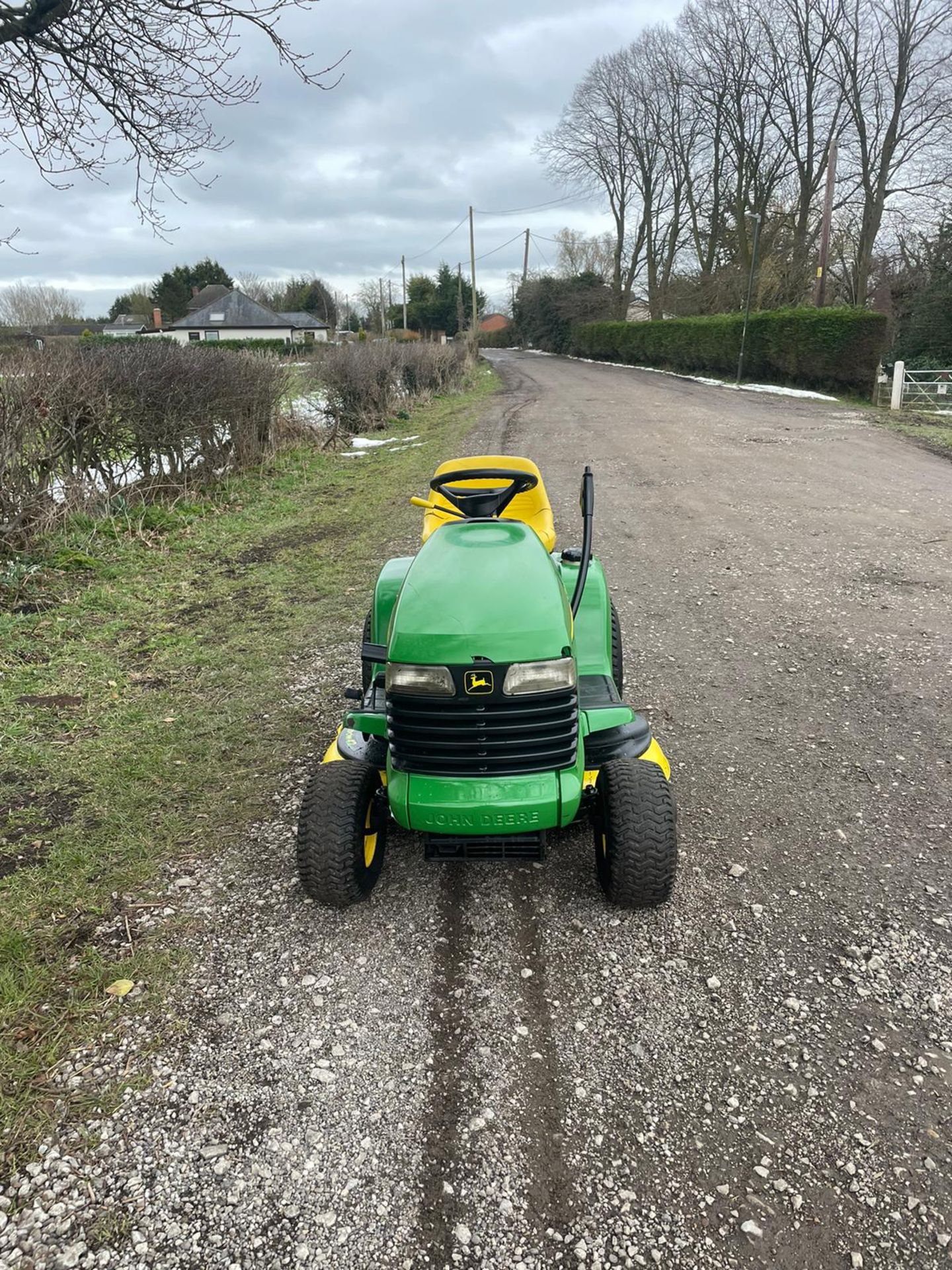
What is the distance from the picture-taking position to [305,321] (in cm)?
6625

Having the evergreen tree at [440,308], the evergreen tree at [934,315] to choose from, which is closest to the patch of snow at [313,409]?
the evergreen tree at [934,315]

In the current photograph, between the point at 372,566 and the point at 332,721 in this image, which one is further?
the point at 372,566

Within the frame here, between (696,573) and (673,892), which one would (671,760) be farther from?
(696,573)

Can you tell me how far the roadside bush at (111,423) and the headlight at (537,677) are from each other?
17.6 ft

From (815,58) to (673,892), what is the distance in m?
33.5

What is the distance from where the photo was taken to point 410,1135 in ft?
6.50

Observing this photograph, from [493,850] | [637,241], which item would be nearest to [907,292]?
[637,241]

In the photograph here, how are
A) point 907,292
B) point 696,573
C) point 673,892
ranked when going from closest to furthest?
1. point 673,892
2. point 696,573
3. point 907,292

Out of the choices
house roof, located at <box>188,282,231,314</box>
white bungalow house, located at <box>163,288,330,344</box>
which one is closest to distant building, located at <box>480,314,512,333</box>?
house roof, located at <box>188,282,231,314</box>

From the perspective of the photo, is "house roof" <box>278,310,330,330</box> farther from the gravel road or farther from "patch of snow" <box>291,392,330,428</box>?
the gravel road

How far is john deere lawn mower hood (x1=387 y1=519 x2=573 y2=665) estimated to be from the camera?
7.68ft

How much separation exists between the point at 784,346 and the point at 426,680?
70.6 ft

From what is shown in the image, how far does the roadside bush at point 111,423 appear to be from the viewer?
637 cm

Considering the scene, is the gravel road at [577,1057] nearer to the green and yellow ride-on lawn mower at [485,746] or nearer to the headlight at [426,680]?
the green and yellow ride-on lawn mower at [485,746]
